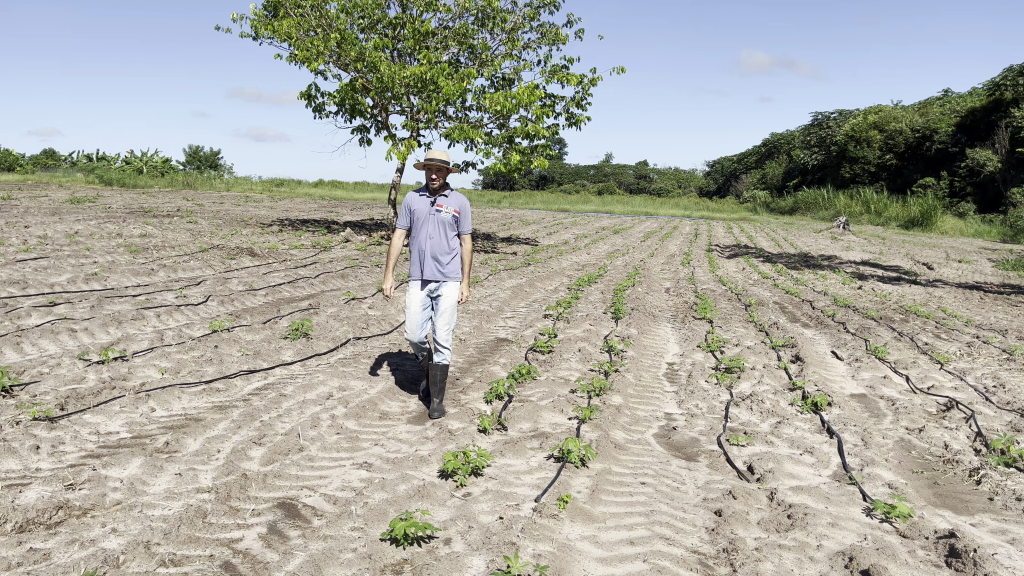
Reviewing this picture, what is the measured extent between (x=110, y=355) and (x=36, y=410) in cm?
123

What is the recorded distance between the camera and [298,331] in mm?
6613

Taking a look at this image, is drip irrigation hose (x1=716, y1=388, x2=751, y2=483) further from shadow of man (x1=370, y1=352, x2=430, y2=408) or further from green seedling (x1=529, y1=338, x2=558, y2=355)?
shadow of man (x1=370, y1=352, x2=430, y2=408)

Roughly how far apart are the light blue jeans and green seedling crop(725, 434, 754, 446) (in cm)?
209

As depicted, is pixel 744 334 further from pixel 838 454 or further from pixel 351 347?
pixel 351 347

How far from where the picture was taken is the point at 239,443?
4.10m

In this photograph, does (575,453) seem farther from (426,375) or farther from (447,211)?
(447,211)

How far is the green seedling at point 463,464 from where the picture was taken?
144 inches

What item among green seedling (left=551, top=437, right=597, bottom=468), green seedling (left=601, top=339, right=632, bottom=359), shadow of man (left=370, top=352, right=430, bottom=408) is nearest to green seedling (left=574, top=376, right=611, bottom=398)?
green seedling (left=601, top=339, right=632, bottom=359)

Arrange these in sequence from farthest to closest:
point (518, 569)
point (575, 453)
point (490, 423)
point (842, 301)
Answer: point (842, 301) < point (490, 423) < point (575, 453) < point (518, 569)

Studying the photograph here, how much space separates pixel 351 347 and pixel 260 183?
1258 inches

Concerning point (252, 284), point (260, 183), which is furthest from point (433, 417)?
point (260, 183)

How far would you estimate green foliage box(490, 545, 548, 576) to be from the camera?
8.95 ft

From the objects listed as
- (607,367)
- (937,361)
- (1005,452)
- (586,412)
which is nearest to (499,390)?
(586,412)

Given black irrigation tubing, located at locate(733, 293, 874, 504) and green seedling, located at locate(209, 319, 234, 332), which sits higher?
green seedling, located at locate(209, 319, 234, 332)
